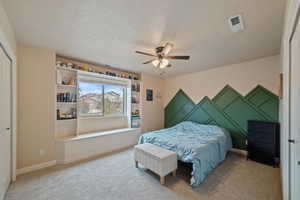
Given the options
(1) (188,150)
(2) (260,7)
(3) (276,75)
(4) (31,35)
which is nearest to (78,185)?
(1) (188,150)

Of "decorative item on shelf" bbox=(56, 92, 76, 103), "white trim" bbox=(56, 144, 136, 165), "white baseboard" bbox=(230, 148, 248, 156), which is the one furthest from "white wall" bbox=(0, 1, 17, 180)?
"white baseboard" bbox=(230, 148, 248, 156)

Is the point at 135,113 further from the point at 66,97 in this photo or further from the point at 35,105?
the point at 35,105

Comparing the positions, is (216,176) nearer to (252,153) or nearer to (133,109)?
(252,153)

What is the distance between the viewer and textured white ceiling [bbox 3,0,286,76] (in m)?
1.54

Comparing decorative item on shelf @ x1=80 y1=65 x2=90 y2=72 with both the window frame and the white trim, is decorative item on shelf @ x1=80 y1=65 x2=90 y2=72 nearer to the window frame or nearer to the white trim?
the window frame

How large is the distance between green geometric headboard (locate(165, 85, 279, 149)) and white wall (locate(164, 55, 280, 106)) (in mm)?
128

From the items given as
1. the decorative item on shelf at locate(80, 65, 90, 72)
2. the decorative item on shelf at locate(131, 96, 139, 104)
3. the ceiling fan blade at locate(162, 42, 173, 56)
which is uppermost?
the ceiling fan blade at locate(162, 42, 173, 56)

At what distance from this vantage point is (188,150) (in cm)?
229

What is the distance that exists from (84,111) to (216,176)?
11.3ft

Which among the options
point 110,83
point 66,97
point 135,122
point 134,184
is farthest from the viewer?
point 135,122

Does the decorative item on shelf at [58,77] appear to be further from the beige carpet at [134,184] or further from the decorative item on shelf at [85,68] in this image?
the beige carpet at [134,184]

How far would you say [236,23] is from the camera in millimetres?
1834

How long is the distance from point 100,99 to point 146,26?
8.92 ft

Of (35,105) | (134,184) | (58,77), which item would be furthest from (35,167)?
(134,184)
